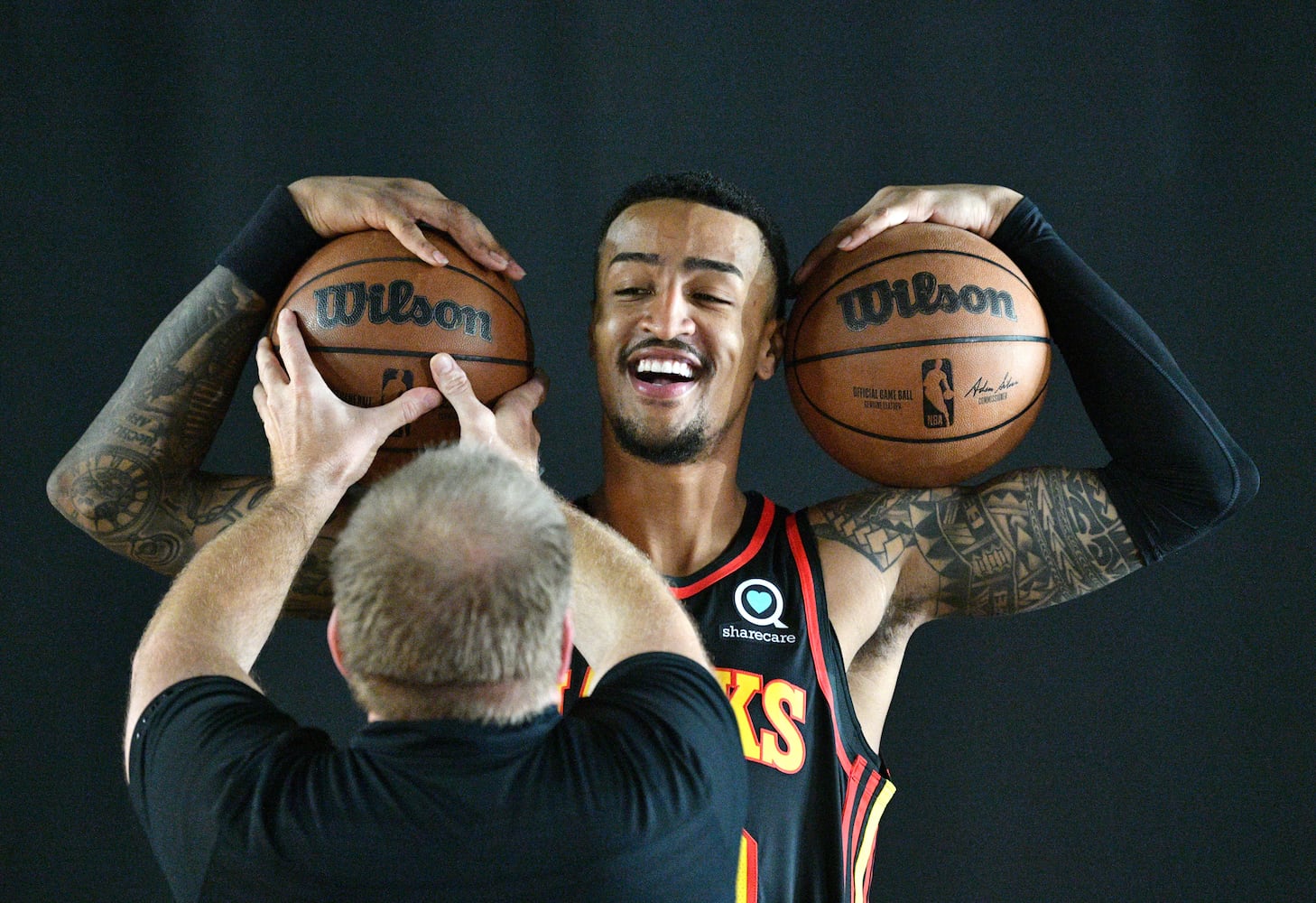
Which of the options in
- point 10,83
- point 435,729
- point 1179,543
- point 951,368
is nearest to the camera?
point 435,729

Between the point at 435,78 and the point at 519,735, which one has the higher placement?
the point at 435,78

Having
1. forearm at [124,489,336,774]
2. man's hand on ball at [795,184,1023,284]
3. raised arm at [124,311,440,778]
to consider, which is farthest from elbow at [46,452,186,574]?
man's hand on ball at [795,184,1023,284]

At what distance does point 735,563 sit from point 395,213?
78 cm

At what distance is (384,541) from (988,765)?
199cm

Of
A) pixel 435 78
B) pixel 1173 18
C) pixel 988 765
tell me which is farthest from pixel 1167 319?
pixel 435 78

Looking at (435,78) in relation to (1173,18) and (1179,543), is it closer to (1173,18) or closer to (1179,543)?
(1173,18)

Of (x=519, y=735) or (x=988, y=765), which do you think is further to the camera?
(x=988, y=765)

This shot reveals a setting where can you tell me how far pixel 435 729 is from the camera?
→ 39.3 inches

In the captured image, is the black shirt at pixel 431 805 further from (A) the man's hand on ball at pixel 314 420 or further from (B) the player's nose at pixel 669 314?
(B) the player's nose at pixel 669 314

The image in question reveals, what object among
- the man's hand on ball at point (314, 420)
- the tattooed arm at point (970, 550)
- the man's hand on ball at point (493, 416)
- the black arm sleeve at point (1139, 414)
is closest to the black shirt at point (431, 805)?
the man's hand on ball at point (314, 420)

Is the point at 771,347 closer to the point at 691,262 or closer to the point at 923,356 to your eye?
the point at 691,262

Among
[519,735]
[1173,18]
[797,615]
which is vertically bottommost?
[519,735]

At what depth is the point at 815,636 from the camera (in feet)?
5.60

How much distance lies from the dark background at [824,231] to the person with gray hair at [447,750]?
1567mm
